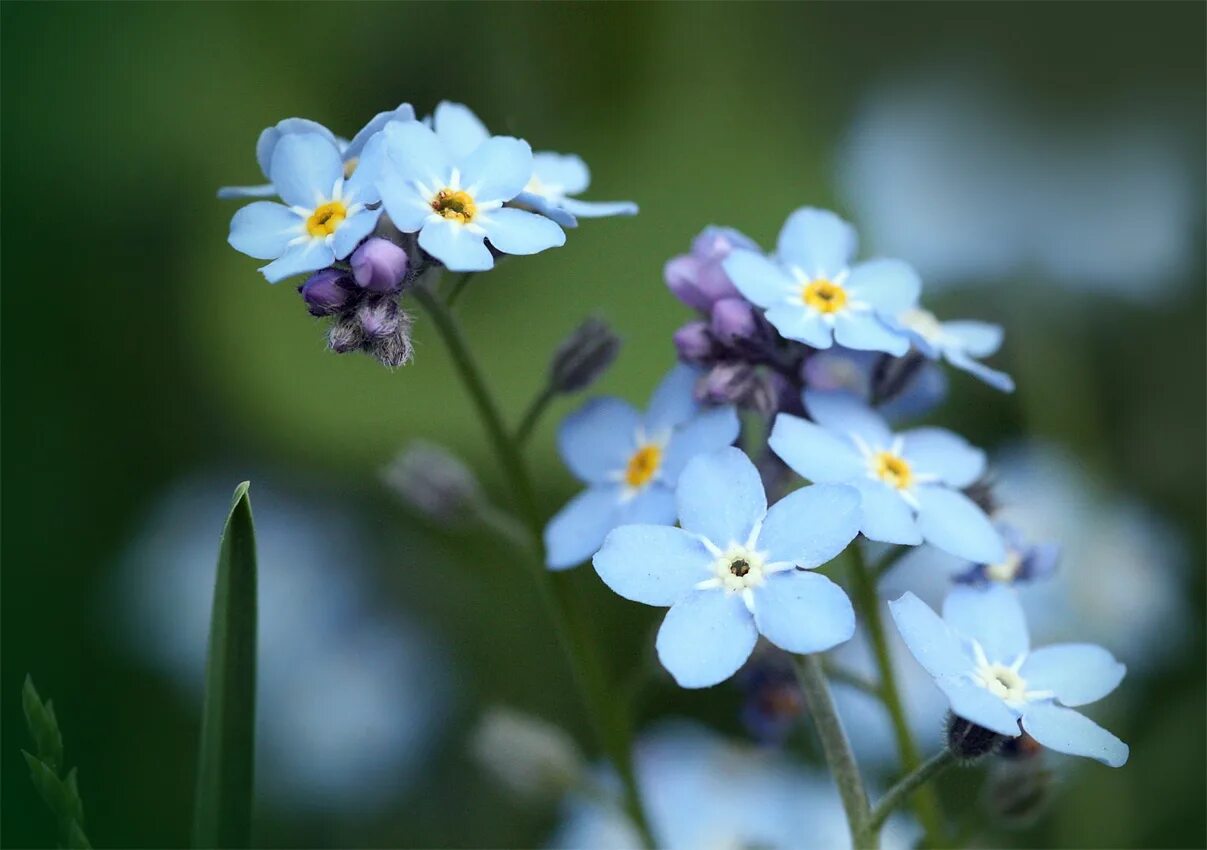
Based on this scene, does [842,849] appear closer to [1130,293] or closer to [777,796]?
[777,796]

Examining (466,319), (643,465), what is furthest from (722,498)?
(466,319)

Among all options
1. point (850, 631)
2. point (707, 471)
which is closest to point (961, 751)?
point (850, 631)

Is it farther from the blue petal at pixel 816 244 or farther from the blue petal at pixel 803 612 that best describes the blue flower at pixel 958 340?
the blue petal at pixel 803 612

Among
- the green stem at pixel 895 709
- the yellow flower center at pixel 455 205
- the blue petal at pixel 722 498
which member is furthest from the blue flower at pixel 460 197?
the green stem at pixel 895 709

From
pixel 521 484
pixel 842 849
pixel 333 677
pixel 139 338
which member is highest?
pixel 139 338

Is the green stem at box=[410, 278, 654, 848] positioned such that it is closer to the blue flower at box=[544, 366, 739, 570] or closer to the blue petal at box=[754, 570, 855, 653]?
the blue flower at box=[544, 366, 739, 570]
